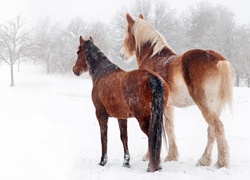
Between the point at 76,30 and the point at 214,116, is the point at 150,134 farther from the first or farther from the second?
the point at 76,30

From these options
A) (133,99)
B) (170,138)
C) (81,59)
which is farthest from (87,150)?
(133,99)

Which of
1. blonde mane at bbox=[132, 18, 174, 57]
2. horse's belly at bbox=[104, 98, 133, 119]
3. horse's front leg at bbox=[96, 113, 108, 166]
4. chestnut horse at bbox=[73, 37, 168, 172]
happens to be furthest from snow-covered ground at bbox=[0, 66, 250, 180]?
blonde mane at bbox=[132, 18, 174, 57]

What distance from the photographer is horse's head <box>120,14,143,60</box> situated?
6.41 m

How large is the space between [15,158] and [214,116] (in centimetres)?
394

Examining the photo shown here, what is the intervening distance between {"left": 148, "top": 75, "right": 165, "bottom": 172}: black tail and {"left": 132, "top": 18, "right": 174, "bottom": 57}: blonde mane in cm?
190

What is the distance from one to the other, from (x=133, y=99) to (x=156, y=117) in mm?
442

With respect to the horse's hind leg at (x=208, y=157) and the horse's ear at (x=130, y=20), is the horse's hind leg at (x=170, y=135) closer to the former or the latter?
the horse's hind leg at (x=208, y=157)

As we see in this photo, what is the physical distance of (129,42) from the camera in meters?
6.65

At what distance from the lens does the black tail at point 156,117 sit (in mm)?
4066

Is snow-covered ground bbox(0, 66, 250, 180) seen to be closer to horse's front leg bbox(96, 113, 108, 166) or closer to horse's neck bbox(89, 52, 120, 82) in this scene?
horse's front leg bbox(96, 113, 108, 166)

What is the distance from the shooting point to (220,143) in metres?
4.74

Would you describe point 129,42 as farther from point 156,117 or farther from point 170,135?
point 156,117

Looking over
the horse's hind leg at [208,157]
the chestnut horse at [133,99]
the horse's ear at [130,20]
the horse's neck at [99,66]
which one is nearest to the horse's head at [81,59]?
the horse's neck at [99,66]

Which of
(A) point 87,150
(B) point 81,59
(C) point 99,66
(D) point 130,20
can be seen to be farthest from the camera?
(A) point 87,150
